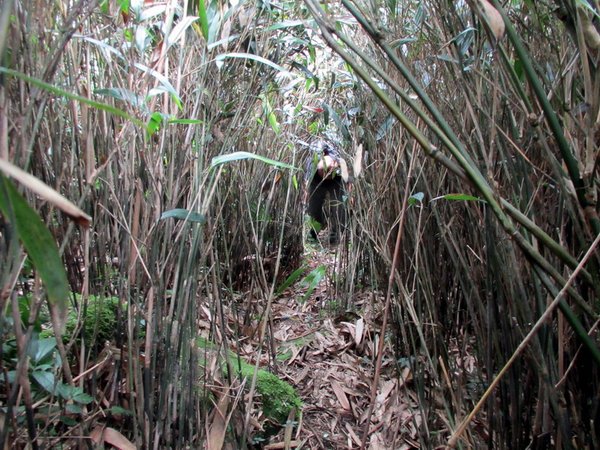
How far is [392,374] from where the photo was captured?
169 centimetres

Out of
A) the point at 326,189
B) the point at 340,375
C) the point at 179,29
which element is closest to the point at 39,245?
the point at 179,29

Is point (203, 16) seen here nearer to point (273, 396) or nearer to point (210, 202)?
point (210, 202)

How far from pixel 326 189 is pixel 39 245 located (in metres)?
3.62

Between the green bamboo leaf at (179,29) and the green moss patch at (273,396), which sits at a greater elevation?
the green bamboo leaf at (179,29)

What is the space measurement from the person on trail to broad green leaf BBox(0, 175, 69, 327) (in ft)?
4.86

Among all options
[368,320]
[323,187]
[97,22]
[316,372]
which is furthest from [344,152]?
[323,187]

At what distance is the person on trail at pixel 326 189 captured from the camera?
2621mm

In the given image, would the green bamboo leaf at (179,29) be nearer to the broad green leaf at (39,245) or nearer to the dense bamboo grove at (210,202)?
the dense bamboo grove at (210,202)

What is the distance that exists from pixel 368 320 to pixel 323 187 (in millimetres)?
1988

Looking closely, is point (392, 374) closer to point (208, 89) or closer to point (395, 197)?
point (395, 197)

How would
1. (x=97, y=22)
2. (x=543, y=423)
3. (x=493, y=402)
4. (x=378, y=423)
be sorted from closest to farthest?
1. (x=543, y=423)
2. (x=493, y=402)
3. (x=97, y=22)
4. (x=378, y=423)

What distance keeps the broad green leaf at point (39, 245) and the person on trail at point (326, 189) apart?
1.48 m

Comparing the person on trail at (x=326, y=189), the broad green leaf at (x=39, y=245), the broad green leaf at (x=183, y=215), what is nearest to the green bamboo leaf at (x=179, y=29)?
the broad green leaf at (x=183, y=215)

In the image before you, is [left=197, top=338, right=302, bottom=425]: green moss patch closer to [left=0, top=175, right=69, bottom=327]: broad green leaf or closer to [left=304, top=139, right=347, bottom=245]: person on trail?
[left=304, top=139, right=347, bottom=245]: person on trail
